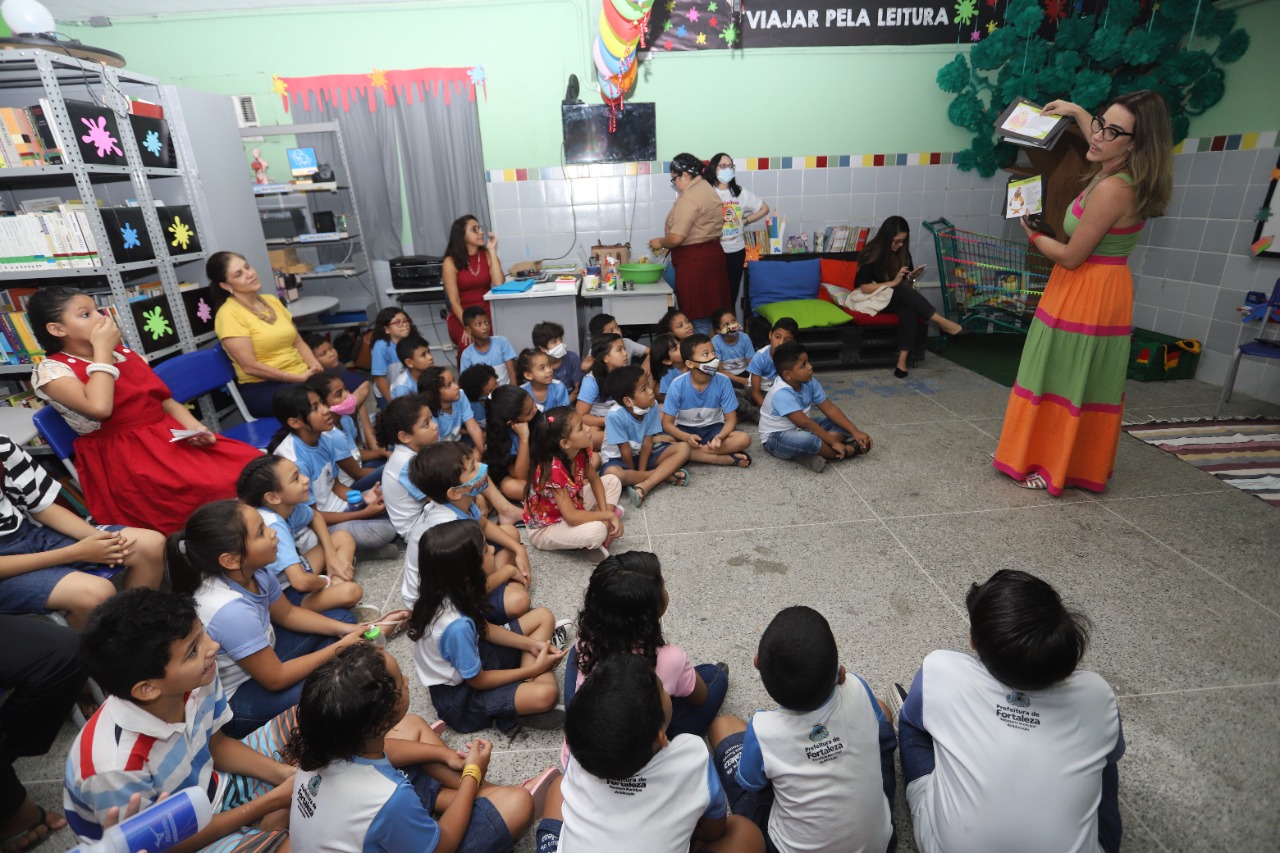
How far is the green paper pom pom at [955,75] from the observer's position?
206 inches

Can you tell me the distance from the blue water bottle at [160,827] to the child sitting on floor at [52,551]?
100cm

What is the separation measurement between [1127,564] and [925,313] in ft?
9.25

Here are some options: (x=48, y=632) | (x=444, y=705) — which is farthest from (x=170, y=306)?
(x=444, y=705)

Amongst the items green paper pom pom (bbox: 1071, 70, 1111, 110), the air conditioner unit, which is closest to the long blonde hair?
green paper pom pom (bbox: 1071, 70, 1111, 110)

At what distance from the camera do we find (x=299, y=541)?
2.56 m

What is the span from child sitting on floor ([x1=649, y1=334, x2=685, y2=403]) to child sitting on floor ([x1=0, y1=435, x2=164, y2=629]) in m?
2.58

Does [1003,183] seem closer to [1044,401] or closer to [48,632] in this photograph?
[1044,401]

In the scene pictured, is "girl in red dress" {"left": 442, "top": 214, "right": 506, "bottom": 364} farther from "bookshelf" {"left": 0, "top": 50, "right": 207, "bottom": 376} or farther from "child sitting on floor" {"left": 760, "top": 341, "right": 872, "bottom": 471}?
"child sitting on floor" {"left": 760, "top": 341, "right": 872, "bottom": 471}

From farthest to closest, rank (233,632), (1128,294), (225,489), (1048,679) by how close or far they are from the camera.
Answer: (1128,294), (225,489), (233,632), (1048,679)

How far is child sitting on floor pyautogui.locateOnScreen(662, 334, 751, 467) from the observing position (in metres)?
3.57

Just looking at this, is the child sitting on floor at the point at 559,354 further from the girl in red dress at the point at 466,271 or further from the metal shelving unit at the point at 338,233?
the metal shelving unit at the point at 338,233

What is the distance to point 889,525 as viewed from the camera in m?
2.94

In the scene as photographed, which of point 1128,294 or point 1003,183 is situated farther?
point 1003,183

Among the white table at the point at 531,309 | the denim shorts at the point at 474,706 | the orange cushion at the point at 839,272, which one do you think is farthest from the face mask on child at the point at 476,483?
the orange cushion at the point at 839,272
